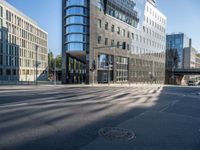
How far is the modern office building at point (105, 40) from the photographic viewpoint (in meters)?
37.3

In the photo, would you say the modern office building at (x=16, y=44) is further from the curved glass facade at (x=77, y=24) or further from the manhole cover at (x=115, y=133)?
the manhole cover at (x=115, y=133)

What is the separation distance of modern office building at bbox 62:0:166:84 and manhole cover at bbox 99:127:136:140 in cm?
2105

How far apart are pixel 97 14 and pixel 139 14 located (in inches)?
762

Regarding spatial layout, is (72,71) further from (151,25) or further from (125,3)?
(151,25)

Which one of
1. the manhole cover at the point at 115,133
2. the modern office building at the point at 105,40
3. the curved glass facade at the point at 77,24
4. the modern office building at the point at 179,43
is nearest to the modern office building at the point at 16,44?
the modern office building at the point at 105,40

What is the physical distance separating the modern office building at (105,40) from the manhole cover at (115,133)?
21.0 m

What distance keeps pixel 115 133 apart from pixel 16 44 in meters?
70.7

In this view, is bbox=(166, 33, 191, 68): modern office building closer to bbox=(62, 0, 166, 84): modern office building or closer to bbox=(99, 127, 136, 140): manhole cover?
bbox=(62, 0, 166, 84): modern office building

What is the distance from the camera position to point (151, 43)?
62594 millimetres

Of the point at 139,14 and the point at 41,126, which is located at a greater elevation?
the point at 139,14

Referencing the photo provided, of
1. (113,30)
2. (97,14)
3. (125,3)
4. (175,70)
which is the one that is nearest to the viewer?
(97,14)

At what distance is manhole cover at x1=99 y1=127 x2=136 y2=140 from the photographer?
6523mm

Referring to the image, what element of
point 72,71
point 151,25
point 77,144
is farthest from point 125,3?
point 77,144

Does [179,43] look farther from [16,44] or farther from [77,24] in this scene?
[77,24]
